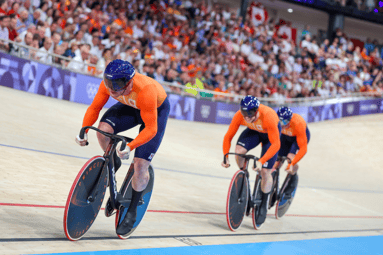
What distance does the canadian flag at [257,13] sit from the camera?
17.4 meters

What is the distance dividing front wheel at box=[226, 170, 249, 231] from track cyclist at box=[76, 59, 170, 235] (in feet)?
3.67

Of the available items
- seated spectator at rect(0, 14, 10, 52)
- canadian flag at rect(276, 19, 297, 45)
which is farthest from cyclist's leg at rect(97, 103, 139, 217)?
canadian flag at rect(276, 19, 297, 45)

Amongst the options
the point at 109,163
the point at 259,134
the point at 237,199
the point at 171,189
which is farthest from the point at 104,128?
the point at 171,189

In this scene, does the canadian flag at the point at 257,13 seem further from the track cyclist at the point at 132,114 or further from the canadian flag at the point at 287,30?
the track cyclist at the point at 132,114

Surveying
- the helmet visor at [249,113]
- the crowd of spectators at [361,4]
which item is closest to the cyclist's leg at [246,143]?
the helmet visor at [249,113]

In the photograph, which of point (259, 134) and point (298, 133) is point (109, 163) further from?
point (298, 133)

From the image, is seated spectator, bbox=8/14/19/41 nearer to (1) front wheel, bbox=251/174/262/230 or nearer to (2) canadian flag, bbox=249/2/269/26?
(1) front wheel, bbox=251/174/262/230

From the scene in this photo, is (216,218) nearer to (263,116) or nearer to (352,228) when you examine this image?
(263,116)

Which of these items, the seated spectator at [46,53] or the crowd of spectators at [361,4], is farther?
the crowd of spectators at [361,4]

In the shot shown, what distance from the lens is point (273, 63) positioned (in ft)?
47.3

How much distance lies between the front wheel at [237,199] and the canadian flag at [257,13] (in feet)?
46.3

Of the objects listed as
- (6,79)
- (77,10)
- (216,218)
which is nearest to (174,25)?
(77,10)

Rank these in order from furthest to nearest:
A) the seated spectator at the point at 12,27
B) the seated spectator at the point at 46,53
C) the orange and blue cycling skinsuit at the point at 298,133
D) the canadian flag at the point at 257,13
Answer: the canadian flag at the point at 257,13 < the seated spectator at the point at 46,53 < the seated spectator at the point at 12,27 < the orange and blue cycling skinsuit at the point at 298,133

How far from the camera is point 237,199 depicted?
162 inches
